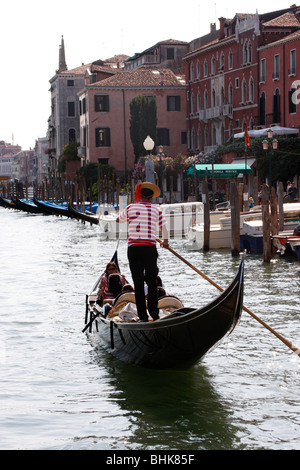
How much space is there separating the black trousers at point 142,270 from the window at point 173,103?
3647cm

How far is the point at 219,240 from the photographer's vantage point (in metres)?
18.0

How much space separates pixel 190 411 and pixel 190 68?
35636 millimetres

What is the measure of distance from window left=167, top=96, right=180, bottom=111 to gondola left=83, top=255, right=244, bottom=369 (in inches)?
1404

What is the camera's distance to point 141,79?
1699 inches

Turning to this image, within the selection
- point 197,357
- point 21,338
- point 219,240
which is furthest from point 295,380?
point 219,240

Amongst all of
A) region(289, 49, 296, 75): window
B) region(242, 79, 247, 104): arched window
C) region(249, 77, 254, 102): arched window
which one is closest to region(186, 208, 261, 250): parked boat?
region(289, 49, 296, 75): window

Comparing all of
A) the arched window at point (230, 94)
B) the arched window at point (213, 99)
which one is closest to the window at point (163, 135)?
the arched window at point (213, 99)

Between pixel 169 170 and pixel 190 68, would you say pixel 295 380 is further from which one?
pixel 190 68

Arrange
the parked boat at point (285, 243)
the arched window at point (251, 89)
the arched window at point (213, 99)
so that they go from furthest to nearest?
the arched window at point (213, 99) < the arched window at point (251, 89) < the parked boat at point (285, 243)

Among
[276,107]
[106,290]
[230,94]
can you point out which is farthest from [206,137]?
[106,290]

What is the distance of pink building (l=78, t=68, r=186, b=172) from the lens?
4269 centimetres

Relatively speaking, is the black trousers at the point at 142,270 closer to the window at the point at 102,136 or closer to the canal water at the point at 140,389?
the canal water at the point at 140,389

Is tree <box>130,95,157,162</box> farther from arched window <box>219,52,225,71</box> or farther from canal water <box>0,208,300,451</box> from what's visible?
canal water <box>0,208,300,451</box>

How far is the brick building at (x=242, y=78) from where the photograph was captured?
30.2 metres
